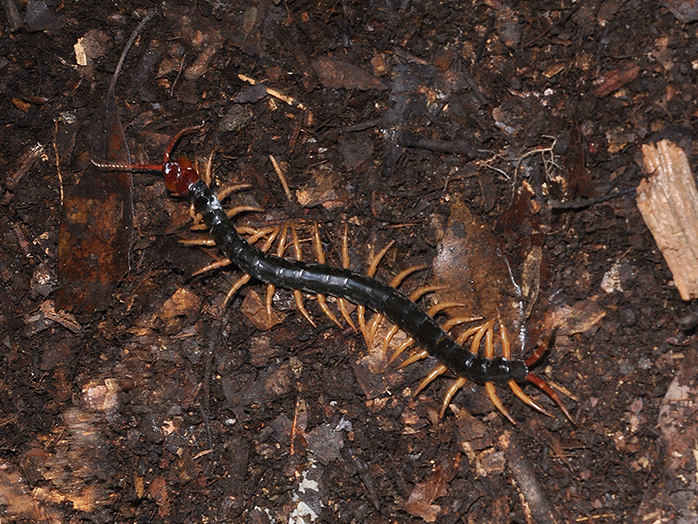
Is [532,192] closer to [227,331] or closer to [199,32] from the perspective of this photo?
[227,331]

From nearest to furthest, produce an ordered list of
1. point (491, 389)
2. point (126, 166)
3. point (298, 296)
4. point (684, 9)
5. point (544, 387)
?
1. point (544, 387)
2. point (491, 389)
3. point (684, 9)
4. point (298, 296)
5. point (126, 166)

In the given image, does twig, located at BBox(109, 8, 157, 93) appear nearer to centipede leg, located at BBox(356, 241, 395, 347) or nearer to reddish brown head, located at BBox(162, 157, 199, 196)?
reddish brown head, located at BBox(162, 157, 199, 196)

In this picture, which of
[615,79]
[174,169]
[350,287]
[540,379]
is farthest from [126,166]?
[615,79]

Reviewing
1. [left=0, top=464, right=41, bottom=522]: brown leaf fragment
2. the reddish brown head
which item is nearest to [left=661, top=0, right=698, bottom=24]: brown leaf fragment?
the reddish brown head

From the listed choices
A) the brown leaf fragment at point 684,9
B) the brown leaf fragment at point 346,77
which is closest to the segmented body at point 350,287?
the brown leaf fragment at point 346,77

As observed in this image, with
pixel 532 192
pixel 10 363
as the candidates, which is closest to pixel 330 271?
pixel 532 192

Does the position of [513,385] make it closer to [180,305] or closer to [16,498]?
[180,305]
